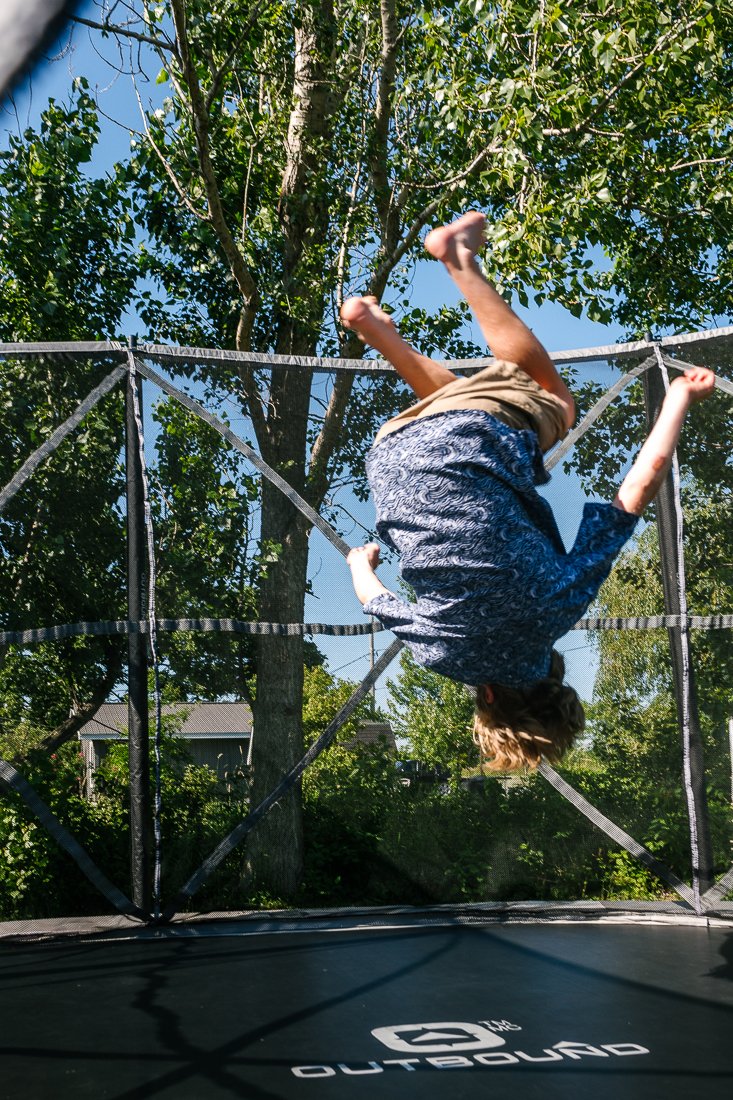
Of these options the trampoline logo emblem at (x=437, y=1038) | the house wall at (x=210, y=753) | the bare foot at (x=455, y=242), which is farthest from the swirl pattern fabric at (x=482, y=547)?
the house wall at (x=210, y=753)

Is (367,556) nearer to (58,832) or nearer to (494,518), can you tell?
(494,518)

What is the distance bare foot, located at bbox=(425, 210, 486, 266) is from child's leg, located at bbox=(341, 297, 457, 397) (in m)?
0.14

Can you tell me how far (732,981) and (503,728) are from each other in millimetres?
1502

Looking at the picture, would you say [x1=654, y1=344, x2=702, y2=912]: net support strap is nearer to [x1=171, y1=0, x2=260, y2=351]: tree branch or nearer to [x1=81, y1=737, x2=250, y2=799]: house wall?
[x1=81, y1=737, x2=250, y2=799]: house wall

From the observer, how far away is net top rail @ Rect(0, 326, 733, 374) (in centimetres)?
349

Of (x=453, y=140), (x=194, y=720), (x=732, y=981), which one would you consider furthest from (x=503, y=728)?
(x=453, y=140)

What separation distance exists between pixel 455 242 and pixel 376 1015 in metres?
1.76

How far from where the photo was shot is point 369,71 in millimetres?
4922

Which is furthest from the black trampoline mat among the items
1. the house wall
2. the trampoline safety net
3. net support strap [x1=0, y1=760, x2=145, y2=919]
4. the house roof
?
the house roof

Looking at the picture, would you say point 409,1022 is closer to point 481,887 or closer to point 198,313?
point 481,887

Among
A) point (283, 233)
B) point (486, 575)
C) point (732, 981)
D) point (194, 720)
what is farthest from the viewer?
point (283, 233)

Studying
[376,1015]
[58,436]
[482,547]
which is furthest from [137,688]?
[482,547]

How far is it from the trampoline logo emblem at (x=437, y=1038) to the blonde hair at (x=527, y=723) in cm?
84

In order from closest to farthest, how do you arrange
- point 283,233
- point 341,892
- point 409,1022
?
1. point 409,1022
2. point 341,892
3. point 283,233
